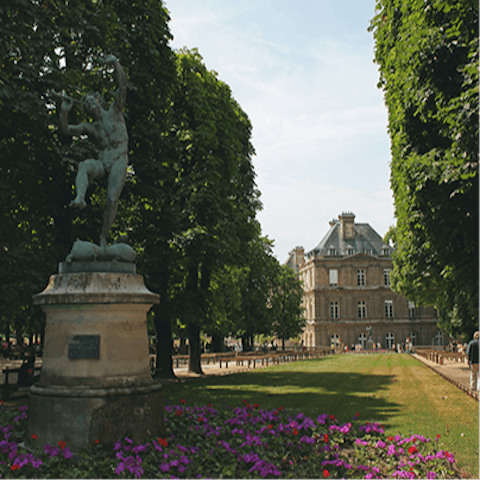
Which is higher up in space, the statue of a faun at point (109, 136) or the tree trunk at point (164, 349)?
the statue of a faun at point (109, 136)

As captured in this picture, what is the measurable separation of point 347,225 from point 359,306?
1270 centimetres

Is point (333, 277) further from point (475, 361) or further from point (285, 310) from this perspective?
point (475, 361)

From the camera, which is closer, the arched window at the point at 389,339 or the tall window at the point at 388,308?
the arched window at the point at 389,339

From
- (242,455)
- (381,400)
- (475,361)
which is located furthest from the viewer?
(475,361)

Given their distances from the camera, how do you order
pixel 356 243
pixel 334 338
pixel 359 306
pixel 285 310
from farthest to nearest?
pixel 356 243 < pixel 359 306 < pixel 334 338 < pixel 285 310

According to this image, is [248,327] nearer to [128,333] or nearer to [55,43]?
[55,43]

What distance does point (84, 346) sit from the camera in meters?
7.36

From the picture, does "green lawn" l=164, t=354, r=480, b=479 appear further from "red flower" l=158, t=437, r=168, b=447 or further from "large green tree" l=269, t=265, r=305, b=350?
"large green tree" l=269, t=265, r=305, b=350

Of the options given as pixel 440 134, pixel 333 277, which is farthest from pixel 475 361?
pixel 333 277

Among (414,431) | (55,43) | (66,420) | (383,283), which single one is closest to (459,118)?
(414,431)

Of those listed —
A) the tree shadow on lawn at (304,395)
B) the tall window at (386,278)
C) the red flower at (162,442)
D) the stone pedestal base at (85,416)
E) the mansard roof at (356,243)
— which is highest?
the mansard roof at (356,243)

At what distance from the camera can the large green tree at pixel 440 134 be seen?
10820 mm

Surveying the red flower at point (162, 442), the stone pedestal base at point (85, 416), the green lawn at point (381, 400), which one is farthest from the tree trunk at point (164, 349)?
A: the red flower at point (162, 442)

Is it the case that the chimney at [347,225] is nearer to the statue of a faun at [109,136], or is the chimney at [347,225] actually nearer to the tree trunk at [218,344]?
the tree trunk at [218,344]
